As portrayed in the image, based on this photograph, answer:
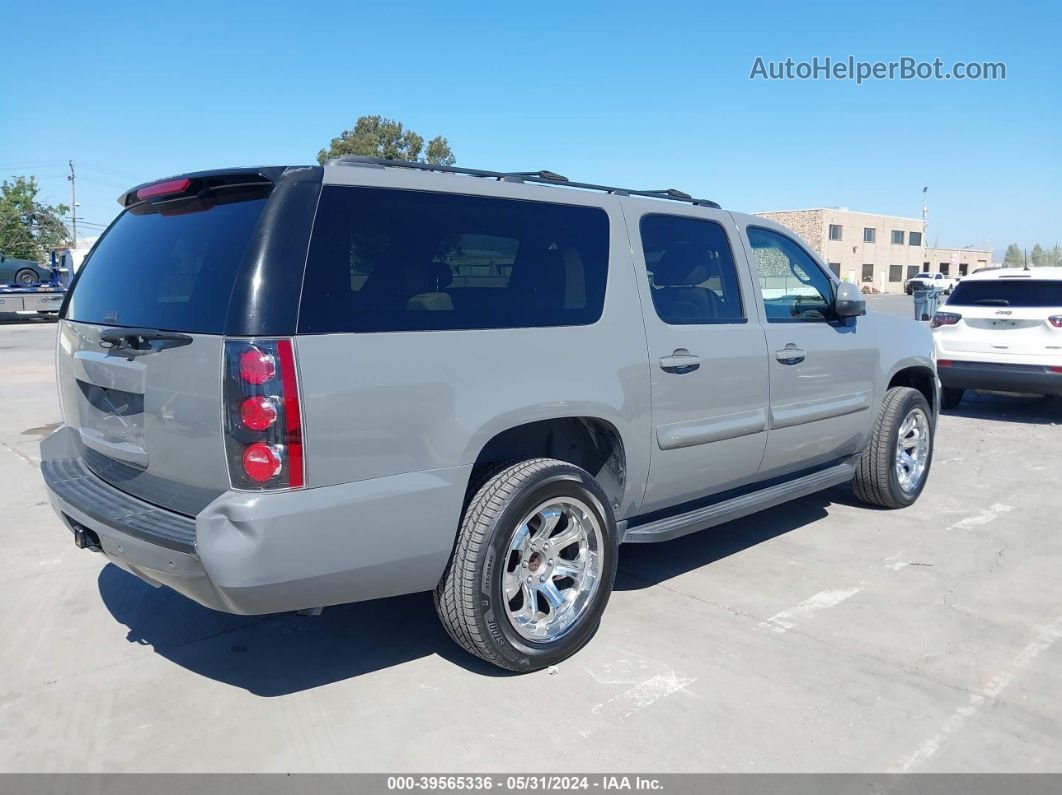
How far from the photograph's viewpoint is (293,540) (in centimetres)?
283

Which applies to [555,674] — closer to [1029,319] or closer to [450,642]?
[450,642]

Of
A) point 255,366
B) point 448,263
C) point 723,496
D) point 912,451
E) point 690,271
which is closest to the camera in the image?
point 255,366

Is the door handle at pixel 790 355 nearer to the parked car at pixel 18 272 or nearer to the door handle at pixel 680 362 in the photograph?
the door handle at pixel 680 362

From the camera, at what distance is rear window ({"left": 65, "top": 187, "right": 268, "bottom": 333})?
301 centimetres

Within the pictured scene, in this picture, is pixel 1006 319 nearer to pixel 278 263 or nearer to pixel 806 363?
pixel 806 363

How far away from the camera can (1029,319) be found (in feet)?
30.6

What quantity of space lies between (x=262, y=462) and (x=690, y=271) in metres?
2.55

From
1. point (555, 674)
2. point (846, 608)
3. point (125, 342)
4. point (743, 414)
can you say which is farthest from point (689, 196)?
point (125, 342)

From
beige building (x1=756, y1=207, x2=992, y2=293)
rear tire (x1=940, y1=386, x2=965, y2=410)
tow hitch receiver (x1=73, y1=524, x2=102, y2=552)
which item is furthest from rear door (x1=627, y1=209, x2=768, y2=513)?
beige building (x1=756, y1=207, x2=992, y2=293)

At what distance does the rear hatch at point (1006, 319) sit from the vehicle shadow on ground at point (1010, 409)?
95 centimetres

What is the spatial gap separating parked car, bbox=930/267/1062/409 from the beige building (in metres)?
55.2

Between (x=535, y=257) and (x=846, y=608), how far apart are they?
2.34 meters

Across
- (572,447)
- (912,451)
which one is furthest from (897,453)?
(572,447)

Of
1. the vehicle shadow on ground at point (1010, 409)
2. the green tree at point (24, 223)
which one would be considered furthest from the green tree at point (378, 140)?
the vehicle shadow on ground at point (1010, 409)
